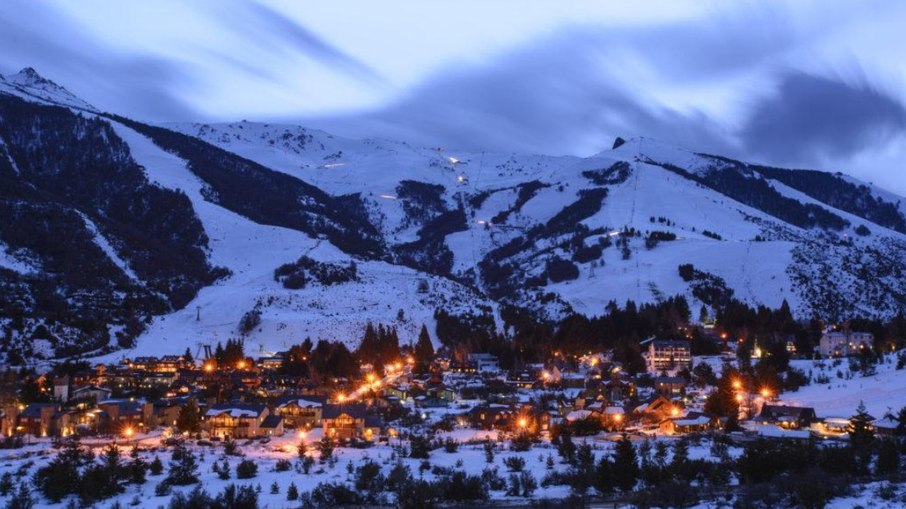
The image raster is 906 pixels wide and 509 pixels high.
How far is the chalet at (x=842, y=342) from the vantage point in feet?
294

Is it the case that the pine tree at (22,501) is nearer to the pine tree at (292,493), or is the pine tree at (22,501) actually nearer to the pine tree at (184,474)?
the pine tree at (184,474)

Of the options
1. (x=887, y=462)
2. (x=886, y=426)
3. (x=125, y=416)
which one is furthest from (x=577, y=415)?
(x=125, y=416)

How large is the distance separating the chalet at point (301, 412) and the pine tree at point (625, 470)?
101ft

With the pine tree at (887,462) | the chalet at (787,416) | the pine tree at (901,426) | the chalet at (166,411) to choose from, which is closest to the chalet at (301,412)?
the chalet at (166,411)

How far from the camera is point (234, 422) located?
187ft

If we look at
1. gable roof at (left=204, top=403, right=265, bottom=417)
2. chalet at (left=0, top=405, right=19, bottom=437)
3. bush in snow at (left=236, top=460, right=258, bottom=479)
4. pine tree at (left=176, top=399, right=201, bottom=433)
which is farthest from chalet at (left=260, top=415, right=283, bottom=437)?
bush in snow at (left=236, top=460, right=258, bottom=479)

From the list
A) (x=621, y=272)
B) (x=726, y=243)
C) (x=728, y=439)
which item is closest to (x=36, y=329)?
(x=728, y=439)

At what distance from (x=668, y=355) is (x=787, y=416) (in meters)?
34.0

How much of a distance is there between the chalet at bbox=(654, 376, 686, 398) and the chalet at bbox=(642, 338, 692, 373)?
A: 1454 cm

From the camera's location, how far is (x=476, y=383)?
276 feet

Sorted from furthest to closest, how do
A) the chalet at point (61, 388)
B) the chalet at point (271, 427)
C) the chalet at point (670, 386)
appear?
the chalet at point (670, 386)
the chalet at point (61, 388)
the chalet at point (271, 427)

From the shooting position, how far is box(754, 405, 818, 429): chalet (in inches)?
2098

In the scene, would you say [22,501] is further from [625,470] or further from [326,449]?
[625,470]

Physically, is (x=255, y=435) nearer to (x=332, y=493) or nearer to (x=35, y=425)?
(x=35, y=425)
